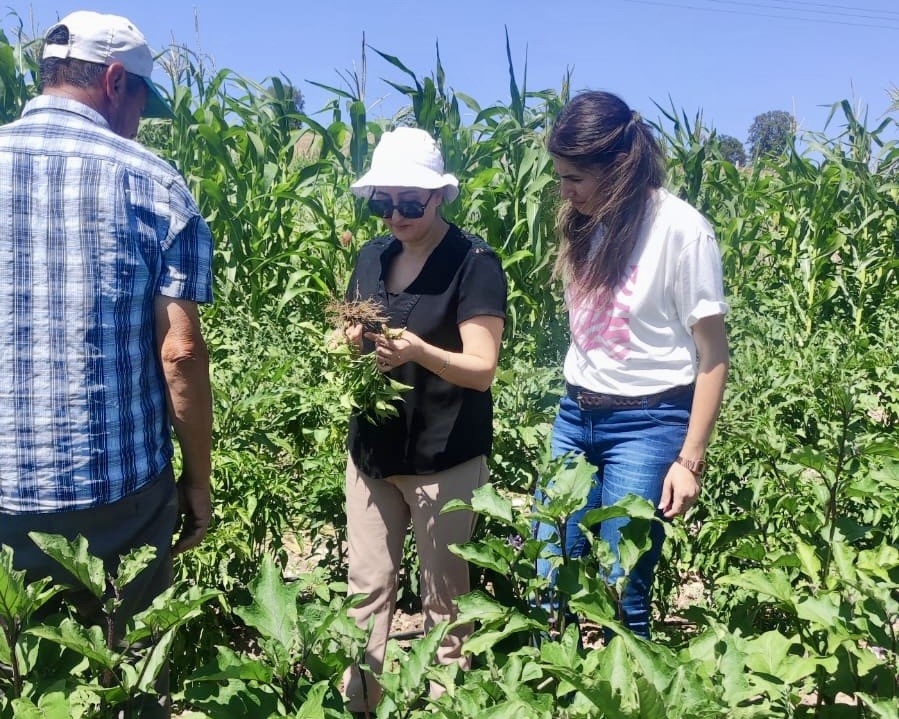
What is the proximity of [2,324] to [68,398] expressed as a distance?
19 centimetres

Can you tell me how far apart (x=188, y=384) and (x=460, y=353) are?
0.78m

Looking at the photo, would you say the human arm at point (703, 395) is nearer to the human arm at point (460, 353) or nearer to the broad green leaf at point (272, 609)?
the human arm at point (460, 353)

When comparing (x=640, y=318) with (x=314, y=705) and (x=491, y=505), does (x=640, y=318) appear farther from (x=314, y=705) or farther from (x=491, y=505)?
(x=314, y=705)

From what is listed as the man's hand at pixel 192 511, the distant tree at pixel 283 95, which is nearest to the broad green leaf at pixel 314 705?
the man's hand at pixel 192 511

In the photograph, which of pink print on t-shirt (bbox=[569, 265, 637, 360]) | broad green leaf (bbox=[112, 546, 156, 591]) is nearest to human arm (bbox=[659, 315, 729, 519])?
pink print on t-shirt (bbox=[569, 265, 637, 360])

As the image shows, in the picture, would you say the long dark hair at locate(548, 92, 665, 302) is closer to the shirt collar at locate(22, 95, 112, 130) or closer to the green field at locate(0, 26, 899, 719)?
the green field at locate(0, 26, 899, 719)

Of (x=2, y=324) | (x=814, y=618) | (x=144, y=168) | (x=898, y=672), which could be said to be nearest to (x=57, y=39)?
(x=144, y=168)

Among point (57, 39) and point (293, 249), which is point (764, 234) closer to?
point (293, 249)

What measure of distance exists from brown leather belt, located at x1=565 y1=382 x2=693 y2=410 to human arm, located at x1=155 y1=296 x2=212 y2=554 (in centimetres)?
100

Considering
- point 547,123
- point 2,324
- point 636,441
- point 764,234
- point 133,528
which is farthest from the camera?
point 764,234

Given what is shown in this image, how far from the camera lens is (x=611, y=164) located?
2.30 meters

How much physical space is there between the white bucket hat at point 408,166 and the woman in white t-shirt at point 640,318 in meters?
0.33

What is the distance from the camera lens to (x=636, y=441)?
7.66 feet

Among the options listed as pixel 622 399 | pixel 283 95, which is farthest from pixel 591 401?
pixel 283 95
